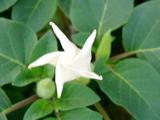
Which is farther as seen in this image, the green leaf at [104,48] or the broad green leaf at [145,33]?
the broad green leaf at [145,33]

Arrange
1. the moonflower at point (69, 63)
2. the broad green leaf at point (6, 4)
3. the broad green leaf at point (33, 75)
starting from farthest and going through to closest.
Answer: the broad green leaf at point (6, 4)
the broad green leaf at point (33, 75)
the moonflower at point (69, 63)

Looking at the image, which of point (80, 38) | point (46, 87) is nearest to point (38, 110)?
point (46, 87)

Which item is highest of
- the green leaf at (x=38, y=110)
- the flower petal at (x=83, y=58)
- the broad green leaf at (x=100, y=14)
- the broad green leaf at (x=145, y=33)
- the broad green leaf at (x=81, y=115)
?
the flower petal at (x=83, y=58)

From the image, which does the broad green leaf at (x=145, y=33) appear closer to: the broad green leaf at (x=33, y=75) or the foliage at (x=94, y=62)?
the foliage at (x=94, y=62)

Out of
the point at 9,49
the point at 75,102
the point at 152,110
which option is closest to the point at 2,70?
the point at 9,49

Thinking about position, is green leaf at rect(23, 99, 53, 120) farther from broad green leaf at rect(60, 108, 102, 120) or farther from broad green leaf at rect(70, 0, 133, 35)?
broad green leaf at rect(70, 0, 133, 35)

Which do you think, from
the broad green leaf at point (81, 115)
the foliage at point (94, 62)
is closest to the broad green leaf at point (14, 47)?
the foliage at point (94, 62)

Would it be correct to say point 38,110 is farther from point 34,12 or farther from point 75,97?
point 34,12
